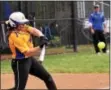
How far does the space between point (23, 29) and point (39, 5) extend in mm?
11334

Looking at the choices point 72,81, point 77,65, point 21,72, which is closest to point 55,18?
point 77,65

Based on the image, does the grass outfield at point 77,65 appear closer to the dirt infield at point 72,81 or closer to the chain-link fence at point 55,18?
the dirt infield at point 72,81

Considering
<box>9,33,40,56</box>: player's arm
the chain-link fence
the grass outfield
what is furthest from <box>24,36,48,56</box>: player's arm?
the chain-link fence

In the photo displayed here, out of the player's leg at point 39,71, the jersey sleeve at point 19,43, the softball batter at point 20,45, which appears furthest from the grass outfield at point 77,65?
the jersey sleeve at point 19,43

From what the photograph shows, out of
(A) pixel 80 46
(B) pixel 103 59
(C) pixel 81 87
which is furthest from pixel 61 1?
(C) pixel 81 87

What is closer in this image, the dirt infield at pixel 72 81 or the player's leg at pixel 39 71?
the player's leg at pixel 39 71

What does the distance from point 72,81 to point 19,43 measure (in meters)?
3.82

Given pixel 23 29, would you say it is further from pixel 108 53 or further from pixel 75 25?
pixel 75 25

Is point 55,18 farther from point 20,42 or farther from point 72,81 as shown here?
point 20,42

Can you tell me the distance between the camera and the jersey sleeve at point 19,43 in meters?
7.49

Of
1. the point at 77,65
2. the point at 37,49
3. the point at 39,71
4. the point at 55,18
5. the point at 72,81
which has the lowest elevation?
the point at 77,65

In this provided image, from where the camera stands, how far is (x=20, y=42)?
7520 millimetres

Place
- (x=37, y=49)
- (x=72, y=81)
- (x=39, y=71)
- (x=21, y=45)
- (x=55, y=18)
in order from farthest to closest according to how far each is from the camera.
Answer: (x=55, y=18) → (x=72, y=81) → (x=39, y=71) → (x=21, y=45) → (x=37, y=49)

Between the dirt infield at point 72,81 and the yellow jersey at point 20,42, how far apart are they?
105 inches
